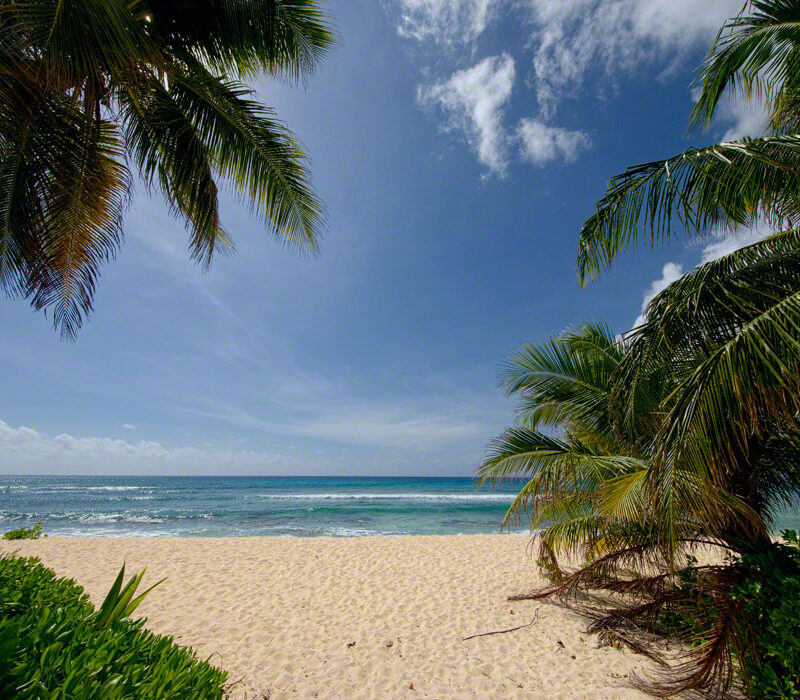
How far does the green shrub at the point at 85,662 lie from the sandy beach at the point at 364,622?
2396mm

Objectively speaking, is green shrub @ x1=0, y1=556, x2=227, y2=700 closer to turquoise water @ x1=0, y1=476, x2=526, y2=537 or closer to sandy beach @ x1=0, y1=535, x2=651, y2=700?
sandy beach @ x1=0, y1=535, x2=651, y2=700

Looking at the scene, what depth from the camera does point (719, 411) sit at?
93.7 inches

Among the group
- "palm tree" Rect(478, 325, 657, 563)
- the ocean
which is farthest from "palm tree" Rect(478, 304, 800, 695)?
the ocean

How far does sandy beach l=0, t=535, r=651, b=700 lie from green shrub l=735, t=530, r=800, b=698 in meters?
1.15

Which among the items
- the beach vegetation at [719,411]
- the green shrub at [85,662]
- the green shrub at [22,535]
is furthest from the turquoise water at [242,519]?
the green shrub at [85,662]

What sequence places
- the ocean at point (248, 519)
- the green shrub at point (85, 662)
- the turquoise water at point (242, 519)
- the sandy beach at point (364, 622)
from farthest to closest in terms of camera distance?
the turquoise water at point (242, 519), the ocean at point (248, 519), the sandy beach at point (364, 622), the green shrub at point (85, 662)

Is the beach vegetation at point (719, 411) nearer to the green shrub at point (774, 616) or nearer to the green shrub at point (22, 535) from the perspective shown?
the green shrub at point (774, 616)

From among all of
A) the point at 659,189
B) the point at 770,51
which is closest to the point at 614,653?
the point at 659,189

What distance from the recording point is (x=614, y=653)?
4199 millimetres

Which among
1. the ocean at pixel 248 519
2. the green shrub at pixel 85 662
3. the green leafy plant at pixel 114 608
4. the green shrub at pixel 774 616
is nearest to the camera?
the green shrub at pixel 85 662

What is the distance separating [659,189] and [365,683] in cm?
530

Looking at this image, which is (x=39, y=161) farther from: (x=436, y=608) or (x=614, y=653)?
(x=614, y=653)

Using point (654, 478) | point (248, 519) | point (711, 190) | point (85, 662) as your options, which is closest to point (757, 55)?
point (711, 190)

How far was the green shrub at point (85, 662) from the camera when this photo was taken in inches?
44.3
